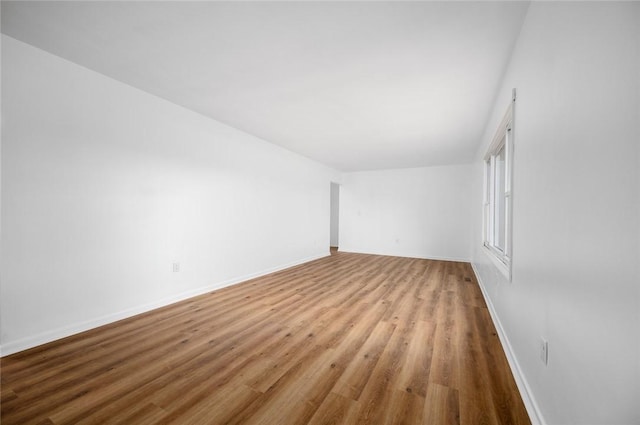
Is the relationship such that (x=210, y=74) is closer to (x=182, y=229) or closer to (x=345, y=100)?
(x=345, y=100)

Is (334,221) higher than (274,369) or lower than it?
higher

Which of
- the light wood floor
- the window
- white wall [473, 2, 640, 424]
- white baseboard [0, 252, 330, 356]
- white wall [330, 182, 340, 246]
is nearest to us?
white wall [473, 2, 640, 424]

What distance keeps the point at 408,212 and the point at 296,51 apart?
601 cm

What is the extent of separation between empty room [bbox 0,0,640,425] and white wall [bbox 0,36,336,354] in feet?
0.06

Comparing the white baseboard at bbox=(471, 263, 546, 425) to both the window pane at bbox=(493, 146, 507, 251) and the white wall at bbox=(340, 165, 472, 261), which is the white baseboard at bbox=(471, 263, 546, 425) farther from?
the white wall at bbox=(340, 165, 472, 261)

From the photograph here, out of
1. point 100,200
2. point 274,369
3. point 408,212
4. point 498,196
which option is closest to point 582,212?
point 274,369

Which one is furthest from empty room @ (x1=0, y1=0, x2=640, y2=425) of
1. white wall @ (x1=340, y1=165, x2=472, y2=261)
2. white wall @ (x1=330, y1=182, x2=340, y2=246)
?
white wall @ (x1=330, y1=182, x2=340, y2=246)

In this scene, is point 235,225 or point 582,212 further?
point 235,225

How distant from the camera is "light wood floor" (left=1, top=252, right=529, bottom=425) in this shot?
1.47 m

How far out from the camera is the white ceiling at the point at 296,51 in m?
1.74

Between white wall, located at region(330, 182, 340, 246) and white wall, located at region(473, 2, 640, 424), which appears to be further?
white wall, located at region(330, 182, 340, 246)

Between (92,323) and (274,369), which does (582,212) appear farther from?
(92,323)

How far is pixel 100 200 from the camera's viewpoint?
8.42ft

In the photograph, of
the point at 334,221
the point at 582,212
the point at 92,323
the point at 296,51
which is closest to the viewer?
the point at 582,212
